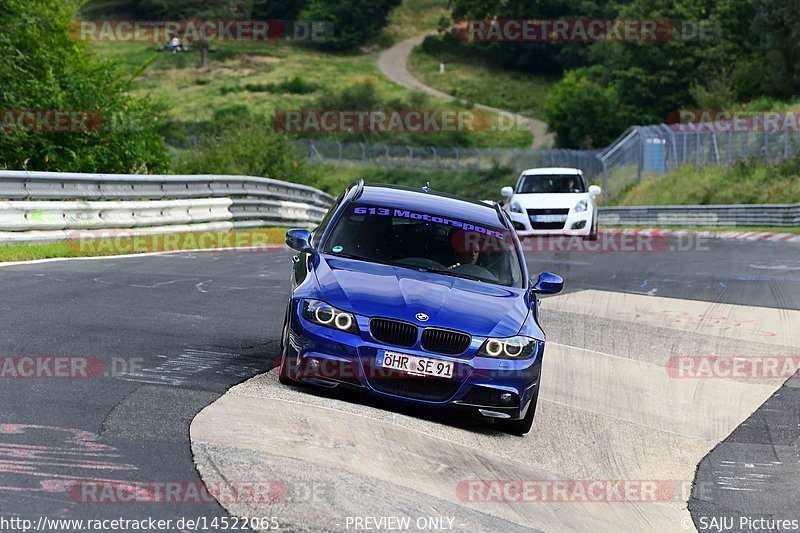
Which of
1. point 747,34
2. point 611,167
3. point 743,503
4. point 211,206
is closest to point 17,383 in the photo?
point 743,503

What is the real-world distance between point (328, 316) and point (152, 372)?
1.41 meters

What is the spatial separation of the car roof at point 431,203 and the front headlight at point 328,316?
5.34 ft

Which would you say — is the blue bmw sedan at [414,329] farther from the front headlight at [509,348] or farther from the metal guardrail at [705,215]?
the metal guardrail at [705,215]

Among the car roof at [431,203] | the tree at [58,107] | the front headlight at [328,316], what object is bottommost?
the tree at [58,107]

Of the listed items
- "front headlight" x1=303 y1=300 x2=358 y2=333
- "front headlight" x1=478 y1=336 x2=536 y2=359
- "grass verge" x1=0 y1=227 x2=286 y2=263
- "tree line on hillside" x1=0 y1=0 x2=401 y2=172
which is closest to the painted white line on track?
"grass verge" x1=0 y1=227 x2=286 y2=263

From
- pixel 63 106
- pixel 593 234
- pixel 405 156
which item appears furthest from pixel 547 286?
pixel 405 156

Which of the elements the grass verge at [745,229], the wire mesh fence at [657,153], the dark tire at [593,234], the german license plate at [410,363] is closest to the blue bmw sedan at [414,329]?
the german license plate at [410,363]

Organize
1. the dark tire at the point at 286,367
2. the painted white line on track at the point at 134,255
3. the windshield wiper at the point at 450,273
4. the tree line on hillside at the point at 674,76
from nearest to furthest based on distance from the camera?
the dark tire at the point at 286,367 → the windshield wiper at the point at 450,273 → the painted white line on track at the point at 134,255 → the tree line on hillside at the point at 674,76

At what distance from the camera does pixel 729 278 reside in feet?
62.0

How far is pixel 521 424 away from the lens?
330 inches

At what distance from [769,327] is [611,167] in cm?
3808

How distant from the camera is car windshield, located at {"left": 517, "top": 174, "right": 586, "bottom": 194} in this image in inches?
1043

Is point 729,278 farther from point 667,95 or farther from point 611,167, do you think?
point 667,95

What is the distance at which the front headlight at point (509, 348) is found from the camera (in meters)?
8.05
